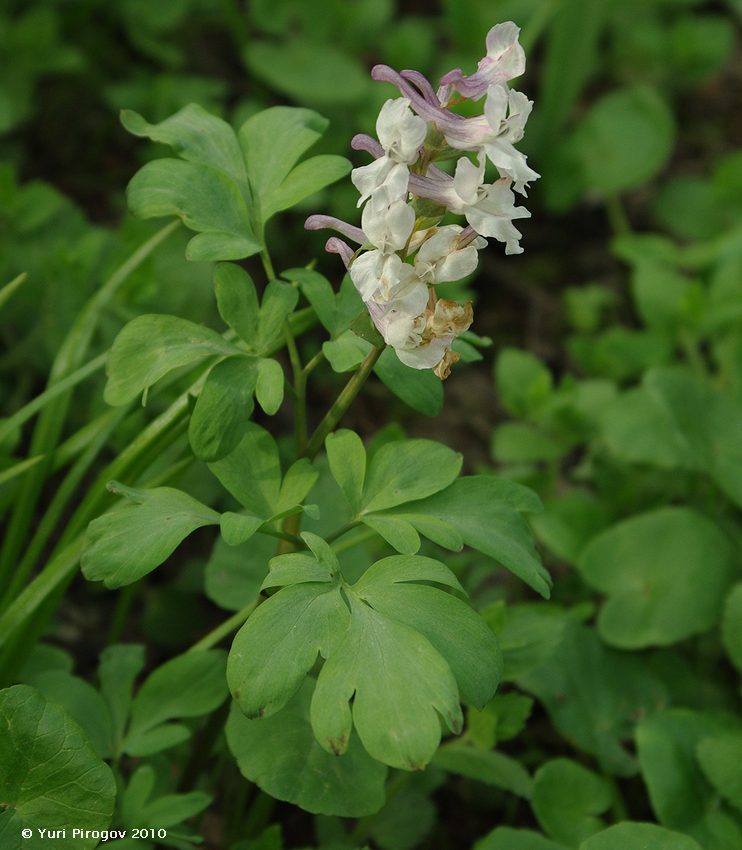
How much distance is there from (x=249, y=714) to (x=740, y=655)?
3.40 feet

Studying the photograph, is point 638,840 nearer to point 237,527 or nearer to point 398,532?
point 398,532

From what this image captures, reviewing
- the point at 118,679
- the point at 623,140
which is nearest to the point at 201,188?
the point at 118,679

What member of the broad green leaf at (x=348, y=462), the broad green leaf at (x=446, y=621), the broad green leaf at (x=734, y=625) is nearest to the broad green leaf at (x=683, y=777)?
the broad green leaf at (x=734, y=625)

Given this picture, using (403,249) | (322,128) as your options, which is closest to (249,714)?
(403,249)

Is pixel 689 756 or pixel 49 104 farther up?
pixel 49 104

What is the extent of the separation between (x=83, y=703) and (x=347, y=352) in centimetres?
67

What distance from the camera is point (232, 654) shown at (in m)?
1.03

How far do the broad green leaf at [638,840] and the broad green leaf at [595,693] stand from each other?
1.33 feet

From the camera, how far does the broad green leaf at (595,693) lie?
5.60ft

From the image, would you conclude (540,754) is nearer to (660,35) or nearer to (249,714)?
(249,714)

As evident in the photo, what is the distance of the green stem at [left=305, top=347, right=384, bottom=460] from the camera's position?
1.15 meters

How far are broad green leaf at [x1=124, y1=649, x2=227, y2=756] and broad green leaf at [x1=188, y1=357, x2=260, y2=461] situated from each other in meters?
0.41

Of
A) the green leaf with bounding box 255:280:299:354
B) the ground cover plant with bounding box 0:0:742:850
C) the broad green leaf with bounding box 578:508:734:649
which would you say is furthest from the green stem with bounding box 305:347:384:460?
the broad green leaf with bounding box 578:508:734:649

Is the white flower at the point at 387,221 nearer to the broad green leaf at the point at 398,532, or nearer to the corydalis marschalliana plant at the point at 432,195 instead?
the corydalis marschalliana plant at the point at 432,195
